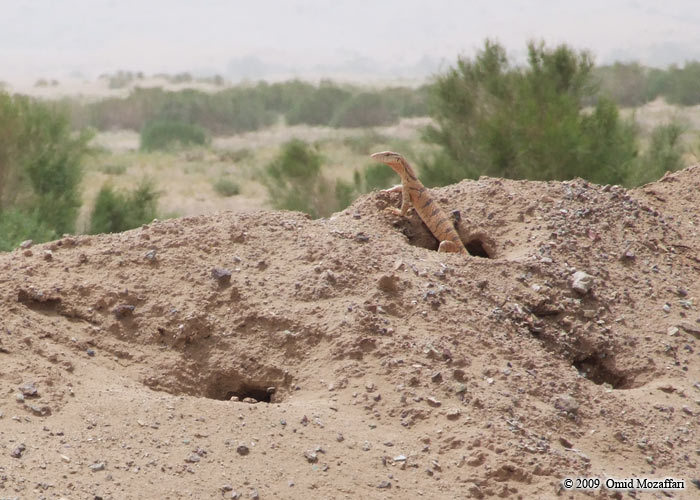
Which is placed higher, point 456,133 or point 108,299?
point 108,299

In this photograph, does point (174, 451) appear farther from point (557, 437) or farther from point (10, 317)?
point (557, 437)

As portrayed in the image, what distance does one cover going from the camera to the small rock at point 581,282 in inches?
224

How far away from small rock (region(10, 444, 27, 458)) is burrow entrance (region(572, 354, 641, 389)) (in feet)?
9.95

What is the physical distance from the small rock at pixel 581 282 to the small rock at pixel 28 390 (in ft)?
10.3

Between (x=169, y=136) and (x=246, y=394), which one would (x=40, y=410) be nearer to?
(x=246, y=394)

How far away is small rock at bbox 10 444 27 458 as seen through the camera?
382cm

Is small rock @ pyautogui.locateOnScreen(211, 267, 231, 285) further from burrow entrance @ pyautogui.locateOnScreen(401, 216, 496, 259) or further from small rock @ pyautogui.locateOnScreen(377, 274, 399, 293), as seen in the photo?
burrow entrance @ pyautogui.locateOnScreen(401, 216, 496, 259)

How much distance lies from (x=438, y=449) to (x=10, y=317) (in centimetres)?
225

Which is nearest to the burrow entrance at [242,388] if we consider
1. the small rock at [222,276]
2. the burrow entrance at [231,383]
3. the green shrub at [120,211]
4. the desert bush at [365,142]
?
the burrow entrance at [231,383]

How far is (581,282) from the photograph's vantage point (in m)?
5.72

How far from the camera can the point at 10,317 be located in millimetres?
4801

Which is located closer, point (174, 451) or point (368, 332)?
point (174, 451)

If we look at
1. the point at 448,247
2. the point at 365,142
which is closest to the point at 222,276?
the point at 448,247

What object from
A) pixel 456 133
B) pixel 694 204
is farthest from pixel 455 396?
pixel 456 133
